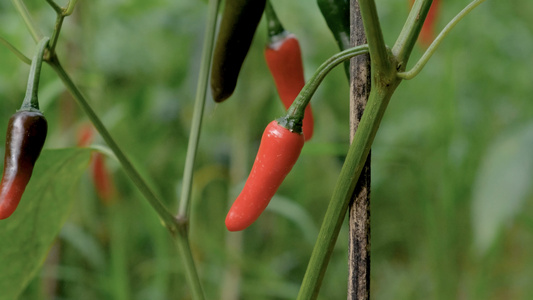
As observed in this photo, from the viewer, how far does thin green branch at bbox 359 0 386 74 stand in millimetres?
411

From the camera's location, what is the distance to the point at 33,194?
0.66 m

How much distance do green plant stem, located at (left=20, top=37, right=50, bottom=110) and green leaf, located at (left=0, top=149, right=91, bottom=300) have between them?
157mm

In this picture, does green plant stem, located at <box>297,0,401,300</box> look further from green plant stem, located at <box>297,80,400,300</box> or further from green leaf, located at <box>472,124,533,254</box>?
green leaf, located at <box>472,124,533,254</box>

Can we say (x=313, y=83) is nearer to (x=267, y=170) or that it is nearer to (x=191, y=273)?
(x=267, y=170)

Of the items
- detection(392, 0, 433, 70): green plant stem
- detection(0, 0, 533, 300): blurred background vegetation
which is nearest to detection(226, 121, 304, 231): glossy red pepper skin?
detection(392, 0, 433, 70): green plant stem

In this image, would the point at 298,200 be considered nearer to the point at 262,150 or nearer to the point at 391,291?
the point at 391,291

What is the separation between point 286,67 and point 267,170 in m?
0.14

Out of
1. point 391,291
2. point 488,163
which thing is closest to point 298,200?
point 391,291

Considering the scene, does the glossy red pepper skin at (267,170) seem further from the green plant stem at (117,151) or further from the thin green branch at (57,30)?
the thin green branch at (57,30)

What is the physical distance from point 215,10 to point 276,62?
0.27 feet

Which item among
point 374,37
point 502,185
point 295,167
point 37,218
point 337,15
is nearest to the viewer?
point 374,37

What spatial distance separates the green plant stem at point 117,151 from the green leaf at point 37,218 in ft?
0.46

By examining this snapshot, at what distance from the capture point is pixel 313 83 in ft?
1.52

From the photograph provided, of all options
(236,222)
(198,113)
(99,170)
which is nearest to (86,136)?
(99,170)
